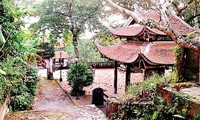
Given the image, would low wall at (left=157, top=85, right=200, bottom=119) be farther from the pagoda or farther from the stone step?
the pagoda

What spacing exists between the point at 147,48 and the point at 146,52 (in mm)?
320

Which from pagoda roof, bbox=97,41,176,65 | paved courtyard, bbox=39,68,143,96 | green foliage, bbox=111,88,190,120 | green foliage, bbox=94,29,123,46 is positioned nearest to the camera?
green foliage, bbox=111,88,190,120

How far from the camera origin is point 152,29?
1100 cm

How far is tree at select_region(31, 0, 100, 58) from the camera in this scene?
1766cm

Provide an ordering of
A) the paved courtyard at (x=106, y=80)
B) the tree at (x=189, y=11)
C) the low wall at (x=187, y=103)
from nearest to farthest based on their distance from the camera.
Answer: the low wall at (x=187, y=103)
the paved courtyard at (x=106, y=80)
the tree at (x=189, y=11)

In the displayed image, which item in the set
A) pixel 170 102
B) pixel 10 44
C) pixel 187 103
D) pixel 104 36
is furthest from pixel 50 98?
pixel 187 103

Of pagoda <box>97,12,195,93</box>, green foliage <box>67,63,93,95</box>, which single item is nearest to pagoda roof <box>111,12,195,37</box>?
pagoda <box>97,12,195,93</box>

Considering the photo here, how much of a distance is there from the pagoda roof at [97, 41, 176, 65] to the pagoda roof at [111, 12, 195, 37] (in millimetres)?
581

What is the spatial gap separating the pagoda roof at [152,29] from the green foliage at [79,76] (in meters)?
2.54

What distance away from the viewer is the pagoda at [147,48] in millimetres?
10523

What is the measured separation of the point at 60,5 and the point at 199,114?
51.3 feet

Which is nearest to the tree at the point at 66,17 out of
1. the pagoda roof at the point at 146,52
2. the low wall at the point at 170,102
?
the pagoda roof at the point at 146,52

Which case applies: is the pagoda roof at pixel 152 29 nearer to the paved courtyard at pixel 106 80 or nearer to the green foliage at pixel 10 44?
the paved courtyard at pixel 106 80

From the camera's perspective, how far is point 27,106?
30.5 feet
